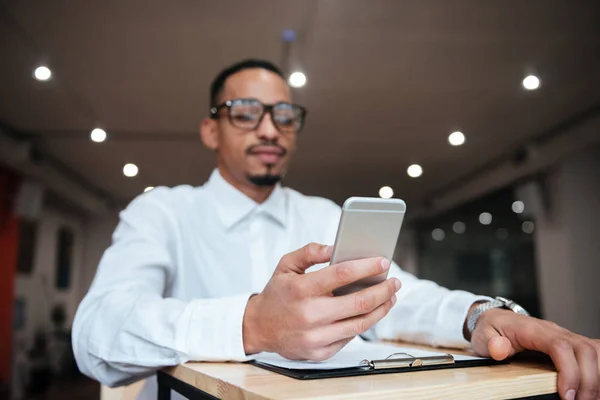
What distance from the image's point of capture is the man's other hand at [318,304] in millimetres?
531

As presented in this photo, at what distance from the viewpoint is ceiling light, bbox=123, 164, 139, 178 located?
15.7 ft

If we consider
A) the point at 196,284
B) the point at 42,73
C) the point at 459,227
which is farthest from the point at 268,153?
the point at 459,227

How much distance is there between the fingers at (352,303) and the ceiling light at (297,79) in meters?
3.27

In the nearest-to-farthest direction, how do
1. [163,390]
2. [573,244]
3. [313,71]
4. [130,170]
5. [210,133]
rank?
1. [163,390]
2. [210,133]
3. [313,71]
4. [130,170]
5. [573,244]

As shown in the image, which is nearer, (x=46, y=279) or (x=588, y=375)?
(x=588, y=375)

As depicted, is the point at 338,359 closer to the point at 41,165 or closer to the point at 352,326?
the point at 352,326

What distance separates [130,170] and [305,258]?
4.58m

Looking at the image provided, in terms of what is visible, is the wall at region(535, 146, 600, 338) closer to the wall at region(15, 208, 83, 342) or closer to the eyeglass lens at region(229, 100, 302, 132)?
the eyeglass lens at region(229, 100, 302, 132)

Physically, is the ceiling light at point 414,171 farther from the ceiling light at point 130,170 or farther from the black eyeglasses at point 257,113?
the black eyeglasses at point 257,113

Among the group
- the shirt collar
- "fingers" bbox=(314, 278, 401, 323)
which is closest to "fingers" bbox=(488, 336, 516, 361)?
"fingers" bbox=(314, 278, 401, 323)

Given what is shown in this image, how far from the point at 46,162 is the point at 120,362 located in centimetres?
482

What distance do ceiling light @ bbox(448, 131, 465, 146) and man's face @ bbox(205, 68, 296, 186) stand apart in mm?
3753

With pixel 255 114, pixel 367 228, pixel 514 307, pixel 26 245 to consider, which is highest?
pixel 26 245

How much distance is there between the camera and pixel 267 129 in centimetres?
130
